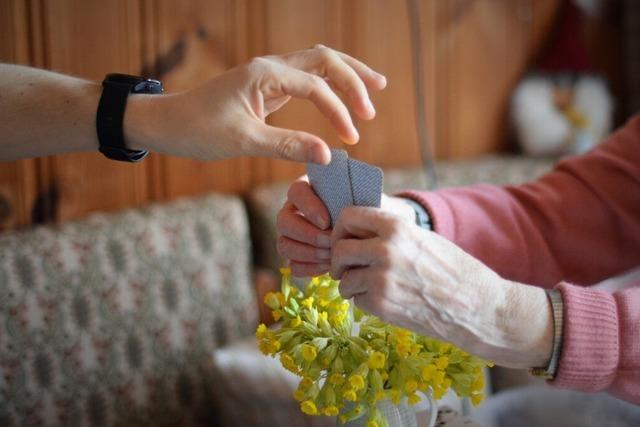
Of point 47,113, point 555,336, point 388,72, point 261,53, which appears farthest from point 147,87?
point 388,72

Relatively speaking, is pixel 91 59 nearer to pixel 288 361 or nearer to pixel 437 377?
pixel 288 361

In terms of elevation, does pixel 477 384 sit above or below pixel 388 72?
below

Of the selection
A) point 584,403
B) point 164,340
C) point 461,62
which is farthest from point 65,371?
point 461,62

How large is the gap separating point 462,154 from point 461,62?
A: 0.29 metres

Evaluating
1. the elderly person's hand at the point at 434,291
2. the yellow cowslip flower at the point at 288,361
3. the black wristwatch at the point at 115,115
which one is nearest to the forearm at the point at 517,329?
the elderly person's hand at the point at 434,291

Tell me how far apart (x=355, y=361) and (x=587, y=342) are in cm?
29

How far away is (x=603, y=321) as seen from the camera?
911mm

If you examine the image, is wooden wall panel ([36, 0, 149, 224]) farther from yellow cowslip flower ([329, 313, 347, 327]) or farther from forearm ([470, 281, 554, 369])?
forearm ([470, 281, 554, 369])

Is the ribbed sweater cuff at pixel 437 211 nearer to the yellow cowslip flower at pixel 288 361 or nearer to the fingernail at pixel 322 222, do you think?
the fingernail at pixel 322 222

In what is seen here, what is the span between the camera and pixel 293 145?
2.63ft

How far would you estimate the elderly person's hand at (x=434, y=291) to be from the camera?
0.82m

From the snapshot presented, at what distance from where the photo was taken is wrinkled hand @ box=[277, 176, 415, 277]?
37.7 inches

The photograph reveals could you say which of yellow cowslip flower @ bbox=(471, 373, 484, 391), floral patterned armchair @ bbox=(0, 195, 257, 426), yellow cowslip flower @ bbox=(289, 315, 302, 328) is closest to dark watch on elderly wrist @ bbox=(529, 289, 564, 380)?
yellow cowslip flower @ bbox=(471, 373, 484, 391)

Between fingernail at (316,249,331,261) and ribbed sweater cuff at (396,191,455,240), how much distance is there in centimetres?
27
